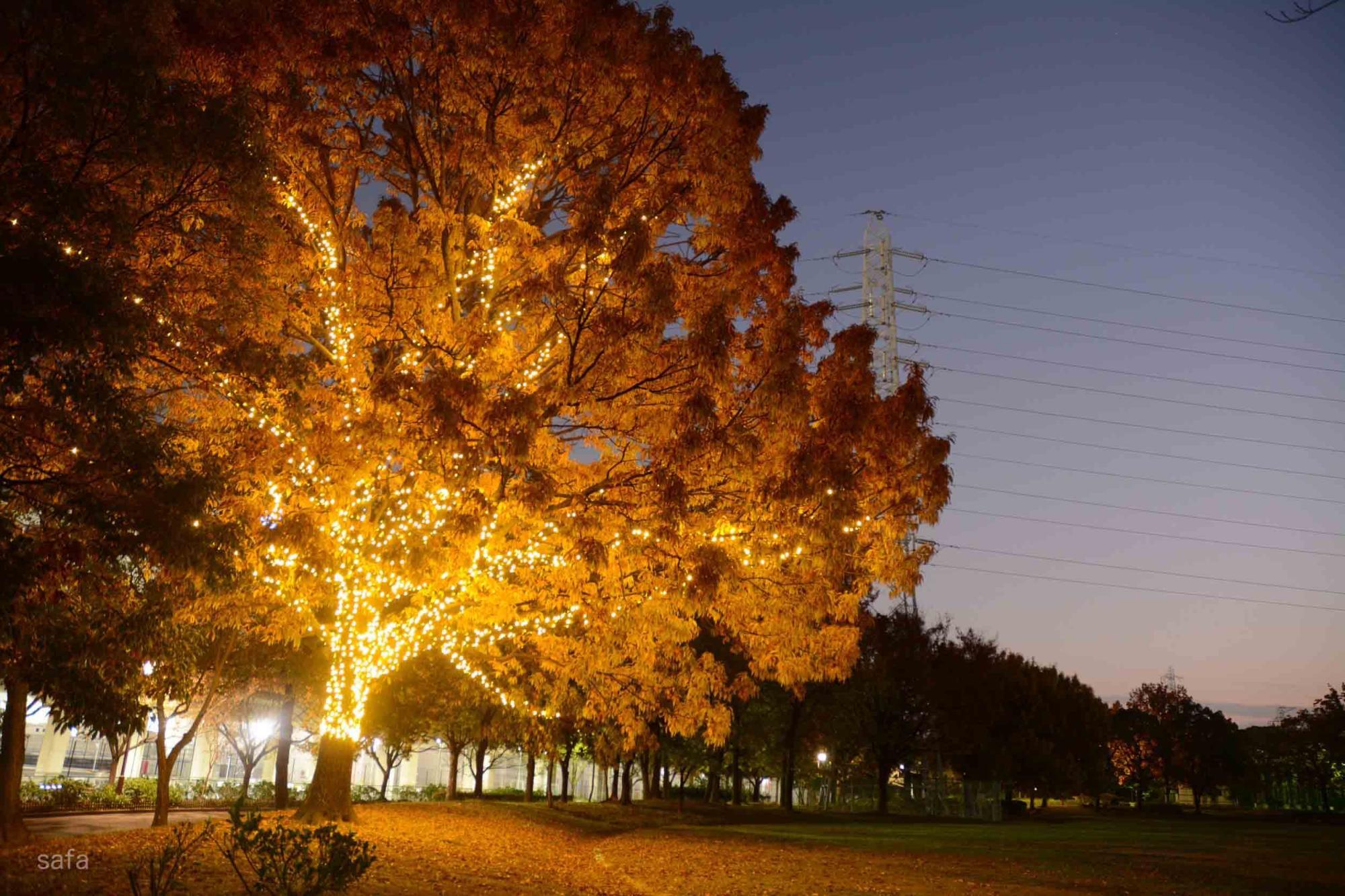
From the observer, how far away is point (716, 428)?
11.7 meters

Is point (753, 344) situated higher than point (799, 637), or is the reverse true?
point (753, 344)

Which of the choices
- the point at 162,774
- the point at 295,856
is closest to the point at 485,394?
the point at 295,856

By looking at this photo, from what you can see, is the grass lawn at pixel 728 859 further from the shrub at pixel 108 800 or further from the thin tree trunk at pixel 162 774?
the shrub at pixel 108 800

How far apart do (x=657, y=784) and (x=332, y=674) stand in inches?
1511

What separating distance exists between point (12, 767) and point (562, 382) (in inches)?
445

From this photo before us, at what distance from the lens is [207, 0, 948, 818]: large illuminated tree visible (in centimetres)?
1171

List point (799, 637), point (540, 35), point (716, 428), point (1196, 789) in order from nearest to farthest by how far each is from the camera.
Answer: point (716, 428) → point (540, 35) → point (799, 637) → point (1196, 789)

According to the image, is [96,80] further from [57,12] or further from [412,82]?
[412,82]

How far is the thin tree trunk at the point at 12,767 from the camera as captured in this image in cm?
1299

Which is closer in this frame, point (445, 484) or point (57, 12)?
point (57, 12)

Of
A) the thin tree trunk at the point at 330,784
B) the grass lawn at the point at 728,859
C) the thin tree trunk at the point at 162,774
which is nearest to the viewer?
the grass lawn at the point at 728,859

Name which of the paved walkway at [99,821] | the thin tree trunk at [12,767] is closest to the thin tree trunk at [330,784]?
the thin tree trunk at [12,767]

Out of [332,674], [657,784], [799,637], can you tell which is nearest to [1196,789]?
[657,784]

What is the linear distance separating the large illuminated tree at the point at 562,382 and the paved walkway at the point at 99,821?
1041cm
